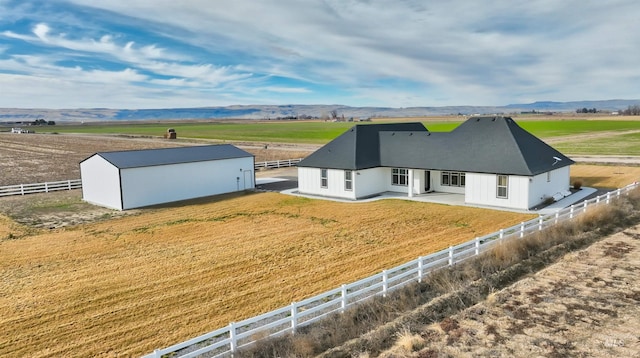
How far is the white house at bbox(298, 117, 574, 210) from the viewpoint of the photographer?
25.4 meters

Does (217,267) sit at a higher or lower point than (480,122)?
lower

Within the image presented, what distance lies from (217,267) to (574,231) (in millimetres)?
14402

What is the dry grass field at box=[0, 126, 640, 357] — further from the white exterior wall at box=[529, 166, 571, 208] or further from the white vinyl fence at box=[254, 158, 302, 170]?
the white vinyl fence at box=[254, 158, 302, 170]

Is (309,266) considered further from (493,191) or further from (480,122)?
(480,122)

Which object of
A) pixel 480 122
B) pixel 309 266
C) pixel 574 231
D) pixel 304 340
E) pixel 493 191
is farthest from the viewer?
pixel 480 122

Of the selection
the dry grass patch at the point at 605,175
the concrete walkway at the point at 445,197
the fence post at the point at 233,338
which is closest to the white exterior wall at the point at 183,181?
the concrete walkway at the point at 445,197

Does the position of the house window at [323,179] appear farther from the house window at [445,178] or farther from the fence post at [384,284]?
the fence post at [384,284]

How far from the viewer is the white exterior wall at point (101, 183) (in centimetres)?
2742

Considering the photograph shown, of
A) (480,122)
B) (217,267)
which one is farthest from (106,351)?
(480,122)

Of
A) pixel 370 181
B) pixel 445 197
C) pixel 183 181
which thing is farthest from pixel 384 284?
pixel 183 181

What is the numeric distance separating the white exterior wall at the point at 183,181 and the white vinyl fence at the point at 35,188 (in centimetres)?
1047

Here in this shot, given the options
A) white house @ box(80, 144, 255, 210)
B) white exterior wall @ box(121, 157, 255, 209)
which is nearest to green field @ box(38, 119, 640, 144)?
white exterior wall @ box(121, 157, 255, 209)

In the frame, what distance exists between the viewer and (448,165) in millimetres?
28047

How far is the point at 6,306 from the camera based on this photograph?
1275 centimetres
